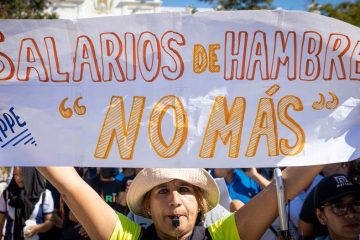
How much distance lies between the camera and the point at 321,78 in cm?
227

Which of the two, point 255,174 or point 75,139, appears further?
point 255,174

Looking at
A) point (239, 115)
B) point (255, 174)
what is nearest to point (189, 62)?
point (239, 115)

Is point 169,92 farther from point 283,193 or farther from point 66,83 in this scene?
point 283,193

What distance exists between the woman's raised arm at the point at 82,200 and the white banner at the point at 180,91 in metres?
0.10

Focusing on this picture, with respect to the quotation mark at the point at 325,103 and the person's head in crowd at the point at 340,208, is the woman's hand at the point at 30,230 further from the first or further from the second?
the quotation mark at the point at 325,103

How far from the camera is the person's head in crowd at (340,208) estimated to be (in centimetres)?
261

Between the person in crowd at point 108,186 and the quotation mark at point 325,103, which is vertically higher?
the quotation mark at point 325,103

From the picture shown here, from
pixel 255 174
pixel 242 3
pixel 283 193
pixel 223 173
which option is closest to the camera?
pixel 283 193

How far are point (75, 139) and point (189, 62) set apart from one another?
1.88 feet

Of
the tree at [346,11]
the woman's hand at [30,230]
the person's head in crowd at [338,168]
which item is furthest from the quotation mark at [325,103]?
the tree at [346,11]

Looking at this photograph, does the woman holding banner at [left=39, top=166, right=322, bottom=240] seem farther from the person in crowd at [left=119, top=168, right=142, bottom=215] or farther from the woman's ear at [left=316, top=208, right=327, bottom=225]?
the person in crowd at [left=119, top=168, right=142, bottom=215]

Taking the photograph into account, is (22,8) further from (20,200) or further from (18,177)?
(20,200)

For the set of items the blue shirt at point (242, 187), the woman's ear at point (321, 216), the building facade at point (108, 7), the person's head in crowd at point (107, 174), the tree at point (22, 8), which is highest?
the woman's ear at point (321, 216)

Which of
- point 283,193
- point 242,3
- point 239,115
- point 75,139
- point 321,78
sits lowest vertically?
point 242,3
